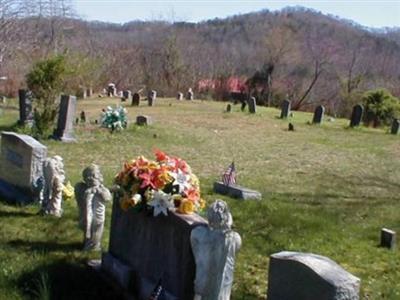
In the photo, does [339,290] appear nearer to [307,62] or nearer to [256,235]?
[256,235]

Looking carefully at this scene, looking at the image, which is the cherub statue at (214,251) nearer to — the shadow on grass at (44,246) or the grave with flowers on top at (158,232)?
the grave with flowers on top at (158,232)

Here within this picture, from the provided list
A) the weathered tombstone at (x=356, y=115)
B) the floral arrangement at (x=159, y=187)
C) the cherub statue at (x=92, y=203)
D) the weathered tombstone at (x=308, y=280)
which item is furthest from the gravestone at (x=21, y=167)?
the weathered tombstone at (x=356, y=115)

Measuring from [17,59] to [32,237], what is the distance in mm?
31675

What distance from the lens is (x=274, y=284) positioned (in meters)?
4.11

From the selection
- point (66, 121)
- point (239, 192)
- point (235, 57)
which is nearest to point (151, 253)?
point (239, 192)

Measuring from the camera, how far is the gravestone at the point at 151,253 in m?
4.77

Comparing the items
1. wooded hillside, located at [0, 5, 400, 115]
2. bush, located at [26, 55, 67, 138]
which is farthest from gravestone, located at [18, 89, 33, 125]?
wooded hillside, located at [0, 5, 400, 115]

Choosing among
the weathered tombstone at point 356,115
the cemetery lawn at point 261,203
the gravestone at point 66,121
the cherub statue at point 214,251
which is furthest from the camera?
the weathered tombstone at point 356,115

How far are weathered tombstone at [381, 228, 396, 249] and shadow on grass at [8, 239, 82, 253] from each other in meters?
3.70

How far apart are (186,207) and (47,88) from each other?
43.4 ft

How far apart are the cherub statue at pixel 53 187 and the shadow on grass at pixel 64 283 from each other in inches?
78.6

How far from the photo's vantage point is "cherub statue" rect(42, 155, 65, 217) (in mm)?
7840

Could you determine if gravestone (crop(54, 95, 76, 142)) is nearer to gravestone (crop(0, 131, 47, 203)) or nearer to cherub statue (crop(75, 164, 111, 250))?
gravestone (crop(0, 131, 47, 203))

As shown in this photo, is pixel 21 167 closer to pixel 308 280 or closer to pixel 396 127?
pixel 308 280
